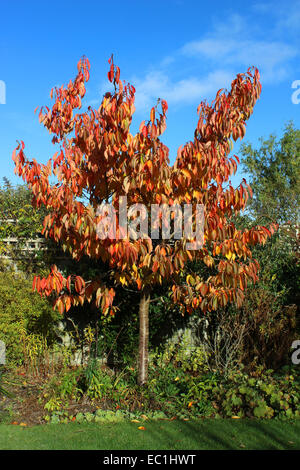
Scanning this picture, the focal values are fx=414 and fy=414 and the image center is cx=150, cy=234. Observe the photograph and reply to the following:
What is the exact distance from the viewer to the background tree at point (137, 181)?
4.67m

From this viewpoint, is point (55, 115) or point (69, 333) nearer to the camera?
point (55, 115)

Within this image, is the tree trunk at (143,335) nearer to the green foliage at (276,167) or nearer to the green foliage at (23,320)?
the green foliage at (23,320)

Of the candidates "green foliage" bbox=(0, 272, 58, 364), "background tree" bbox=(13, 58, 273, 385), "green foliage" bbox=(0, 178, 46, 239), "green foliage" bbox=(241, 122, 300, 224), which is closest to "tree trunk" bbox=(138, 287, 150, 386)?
"background tree" bbox=(13, 58, 273, 385)

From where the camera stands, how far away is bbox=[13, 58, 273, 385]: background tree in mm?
4672

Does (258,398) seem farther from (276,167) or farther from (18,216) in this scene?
(276,167)

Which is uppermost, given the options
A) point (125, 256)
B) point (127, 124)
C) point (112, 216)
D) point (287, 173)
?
point (287, 173)

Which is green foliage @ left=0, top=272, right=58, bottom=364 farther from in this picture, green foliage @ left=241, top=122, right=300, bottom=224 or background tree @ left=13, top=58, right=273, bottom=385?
green foliage @ left=241, top=122, right=300, bottom=224

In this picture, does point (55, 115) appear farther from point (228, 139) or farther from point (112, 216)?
point (228, 139)

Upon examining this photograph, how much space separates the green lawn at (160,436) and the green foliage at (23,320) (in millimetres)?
1756

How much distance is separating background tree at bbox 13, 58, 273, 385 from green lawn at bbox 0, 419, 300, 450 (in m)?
1.41

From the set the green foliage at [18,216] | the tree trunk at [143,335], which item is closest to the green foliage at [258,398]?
the tree trunk at [143,335]

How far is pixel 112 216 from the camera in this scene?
4535 millimetres

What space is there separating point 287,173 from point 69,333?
23.0 meters
